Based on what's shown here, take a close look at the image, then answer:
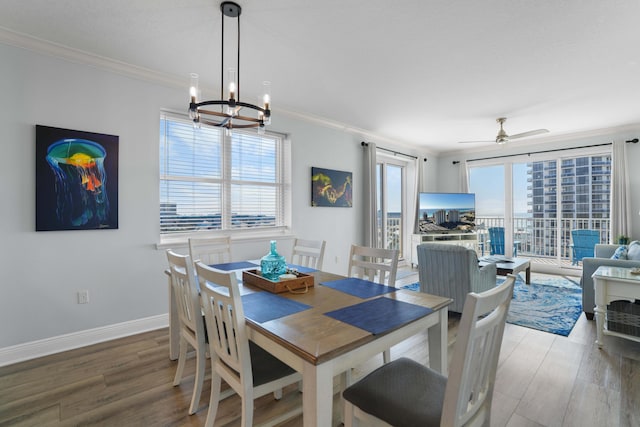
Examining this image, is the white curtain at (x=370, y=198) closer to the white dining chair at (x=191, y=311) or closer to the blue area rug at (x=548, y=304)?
the blue area rug at (x=548, y=304)

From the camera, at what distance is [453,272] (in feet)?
10.5

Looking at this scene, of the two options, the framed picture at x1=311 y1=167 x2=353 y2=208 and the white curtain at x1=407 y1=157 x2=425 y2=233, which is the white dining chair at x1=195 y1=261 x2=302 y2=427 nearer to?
the framed picture at x1=311 y1=167 x2=353 y2=208

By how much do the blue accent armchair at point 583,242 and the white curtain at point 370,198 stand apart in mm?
3598

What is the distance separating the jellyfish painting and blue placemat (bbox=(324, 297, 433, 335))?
2495 mm

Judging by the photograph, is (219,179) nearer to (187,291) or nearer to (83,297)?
(83,297)

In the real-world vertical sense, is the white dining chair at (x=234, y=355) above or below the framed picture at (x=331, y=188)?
below

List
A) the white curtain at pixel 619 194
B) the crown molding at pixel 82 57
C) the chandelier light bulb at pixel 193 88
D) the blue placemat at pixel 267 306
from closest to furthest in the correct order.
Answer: the blue placemat at pixel 267 306 < the chandelier light bulb at pixel 193 88 < the crown molding at pixel 82 57 < the white curtain at pixel 619 194

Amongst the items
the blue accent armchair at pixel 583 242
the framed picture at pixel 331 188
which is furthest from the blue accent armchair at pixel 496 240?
the framed picture at pixel 331 188

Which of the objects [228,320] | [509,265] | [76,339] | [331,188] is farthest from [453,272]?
[76,339]

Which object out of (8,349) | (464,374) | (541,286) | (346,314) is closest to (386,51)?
(346,314)

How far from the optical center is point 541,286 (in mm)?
4711

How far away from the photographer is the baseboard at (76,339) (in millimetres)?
2438

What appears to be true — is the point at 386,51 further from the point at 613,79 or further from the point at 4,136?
the point at 4,136

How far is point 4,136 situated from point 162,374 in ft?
7.37
